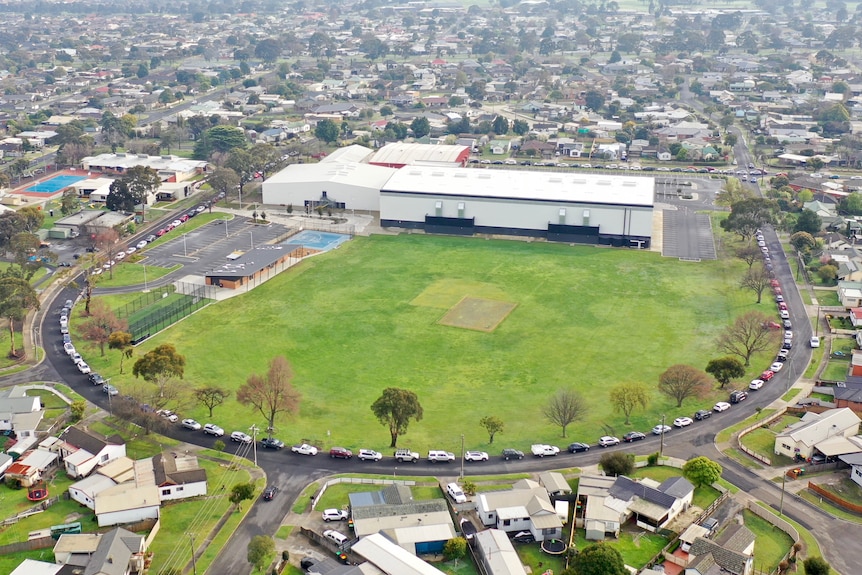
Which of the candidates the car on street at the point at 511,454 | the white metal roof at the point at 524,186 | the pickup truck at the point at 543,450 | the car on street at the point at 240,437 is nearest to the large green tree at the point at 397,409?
the car on street at the point at 511,454

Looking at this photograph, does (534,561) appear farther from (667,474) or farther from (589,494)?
(667,474)

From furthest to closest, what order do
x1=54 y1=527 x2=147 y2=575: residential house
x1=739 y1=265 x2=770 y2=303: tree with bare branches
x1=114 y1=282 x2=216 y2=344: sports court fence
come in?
x1=739 y1=265 x2=770 y2=303: tree with bare branches, x1=114 y1=282 x2=216 y2=344: sports court fence, x1=54 y1=527 x2=147 y2=575: residential house

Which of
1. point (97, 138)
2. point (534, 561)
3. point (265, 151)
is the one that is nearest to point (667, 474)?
point (534, 561)

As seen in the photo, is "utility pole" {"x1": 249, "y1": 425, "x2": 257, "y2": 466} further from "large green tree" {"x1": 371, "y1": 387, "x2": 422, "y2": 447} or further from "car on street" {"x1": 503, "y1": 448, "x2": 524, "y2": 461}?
"car on street" {"x1": 503, "y1": 448, "x2": 524, "y2": 461}

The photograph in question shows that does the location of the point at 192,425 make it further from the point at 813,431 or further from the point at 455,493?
the point at 813,431

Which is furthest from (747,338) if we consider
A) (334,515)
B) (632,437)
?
(334,515)

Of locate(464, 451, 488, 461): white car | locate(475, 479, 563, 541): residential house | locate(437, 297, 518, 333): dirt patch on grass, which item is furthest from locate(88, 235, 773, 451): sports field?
locate(475, 479, 563, 541): residential house
